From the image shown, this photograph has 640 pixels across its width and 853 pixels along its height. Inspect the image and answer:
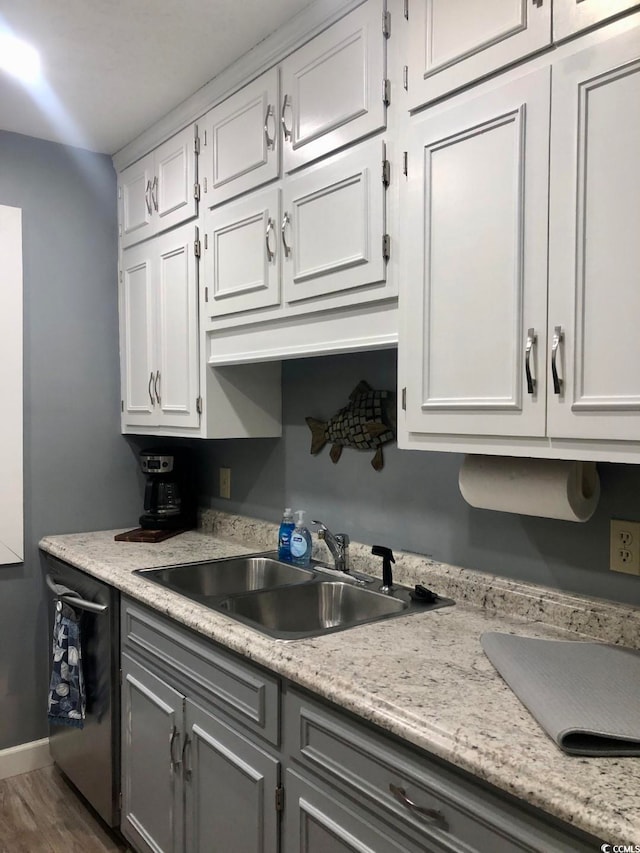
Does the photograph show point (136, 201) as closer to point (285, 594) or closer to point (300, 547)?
point (300, 547)

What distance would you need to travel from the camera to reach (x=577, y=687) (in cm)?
117

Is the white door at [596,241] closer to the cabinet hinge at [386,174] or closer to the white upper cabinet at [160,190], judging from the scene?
the cabinet hinge at [386,174]

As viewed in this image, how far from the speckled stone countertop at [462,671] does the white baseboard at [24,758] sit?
3.42 ft

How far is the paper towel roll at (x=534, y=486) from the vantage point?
4.74ft

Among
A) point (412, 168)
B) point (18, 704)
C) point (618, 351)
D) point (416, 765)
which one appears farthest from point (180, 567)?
point (618, 351)

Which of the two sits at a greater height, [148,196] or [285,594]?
[148,196]

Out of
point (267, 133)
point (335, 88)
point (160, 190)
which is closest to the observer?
point (335, 88)

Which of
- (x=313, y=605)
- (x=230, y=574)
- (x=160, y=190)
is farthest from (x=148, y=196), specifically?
(x=313, y=605)

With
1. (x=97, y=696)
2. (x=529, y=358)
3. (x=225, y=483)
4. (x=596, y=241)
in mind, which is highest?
(x=596, y=241)

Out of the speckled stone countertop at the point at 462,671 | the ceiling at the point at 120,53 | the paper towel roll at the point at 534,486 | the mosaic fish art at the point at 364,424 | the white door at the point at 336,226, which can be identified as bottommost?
the speckled stone countertop at the point at 462,671

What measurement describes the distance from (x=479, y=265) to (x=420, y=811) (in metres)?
1.03

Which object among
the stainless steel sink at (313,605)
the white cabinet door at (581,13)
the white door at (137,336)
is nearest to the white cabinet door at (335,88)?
the white cabinet door at (581,13)

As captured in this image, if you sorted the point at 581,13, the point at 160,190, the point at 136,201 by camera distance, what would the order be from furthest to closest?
the point at 136,201
the point at 160,190
the point at 581,13

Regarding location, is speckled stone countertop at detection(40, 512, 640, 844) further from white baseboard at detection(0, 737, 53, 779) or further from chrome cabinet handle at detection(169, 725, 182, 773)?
white baseboard at detection(0, 737, 53, 779)
